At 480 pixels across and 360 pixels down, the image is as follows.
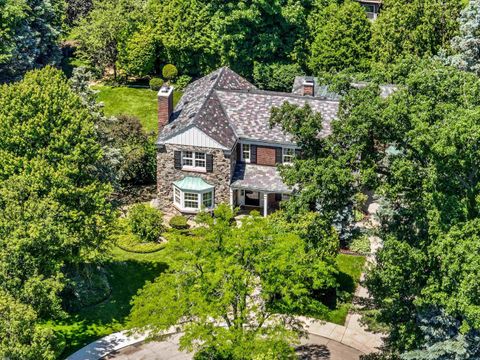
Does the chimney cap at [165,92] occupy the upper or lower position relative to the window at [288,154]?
upper

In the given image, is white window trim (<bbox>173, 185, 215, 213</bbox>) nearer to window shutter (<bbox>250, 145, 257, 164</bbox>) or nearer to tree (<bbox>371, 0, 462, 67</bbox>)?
window shutter (<bbox>250, 145, 257, 164</bbox>)

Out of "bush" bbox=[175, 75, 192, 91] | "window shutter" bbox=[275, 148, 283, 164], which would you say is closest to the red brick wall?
"window shutter" bbox=[275, 148, 283, 164]

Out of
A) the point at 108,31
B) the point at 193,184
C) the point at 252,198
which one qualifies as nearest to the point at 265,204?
the point at 252,198

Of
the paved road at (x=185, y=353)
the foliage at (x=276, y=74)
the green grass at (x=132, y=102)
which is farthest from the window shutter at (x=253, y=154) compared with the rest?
the foliage at (x=276, y=74)

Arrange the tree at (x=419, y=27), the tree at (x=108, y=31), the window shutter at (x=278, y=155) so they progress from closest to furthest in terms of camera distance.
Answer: the window shutter at (x=278, y=155) → the tree at (x=419, y=27) → the tree at (x=108, y=31)

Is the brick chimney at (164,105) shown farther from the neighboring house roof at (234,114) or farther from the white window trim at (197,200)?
the white window trim at (197,200)

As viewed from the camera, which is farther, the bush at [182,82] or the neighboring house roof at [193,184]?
the bush at [182,82]

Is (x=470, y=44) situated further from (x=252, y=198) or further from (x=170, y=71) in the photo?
(x=170, y=71)
